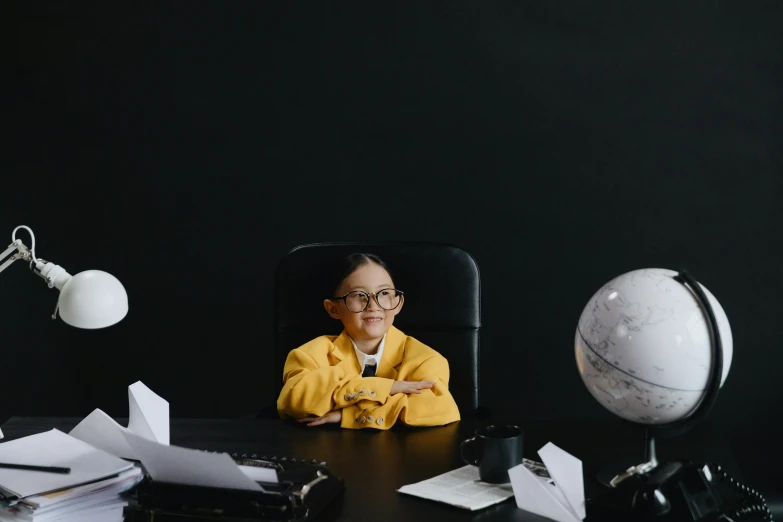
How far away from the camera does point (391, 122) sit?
2.96m

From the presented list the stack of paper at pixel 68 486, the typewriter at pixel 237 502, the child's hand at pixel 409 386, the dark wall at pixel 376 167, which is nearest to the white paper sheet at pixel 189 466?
the typewriter at pixel 237 502

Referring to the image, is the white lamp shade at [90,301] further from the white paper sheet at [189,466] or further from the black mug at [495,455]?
the black mug at [495,455]

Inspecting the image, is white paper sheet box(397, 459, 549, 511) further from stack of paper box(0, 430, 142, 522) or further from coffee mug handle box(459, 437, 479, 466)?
stack of paper box(0, 430, 142, 522)

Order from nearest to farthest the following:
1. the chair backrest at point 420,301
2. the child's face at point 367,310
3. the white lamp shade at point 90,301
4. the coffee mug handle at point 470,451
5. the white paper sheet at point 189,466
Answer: the white paper sheet at point 189,466, the coffee mug handle at point 470,451, the white lamp shade at point 90,301, the child's face at point 367,310, the chair backrest at point 420,301

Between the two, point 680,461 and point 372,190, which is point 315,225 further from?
point 680,461

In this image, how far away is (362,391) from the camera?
1.78 m

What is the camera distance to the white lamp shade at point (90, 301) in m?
1.54

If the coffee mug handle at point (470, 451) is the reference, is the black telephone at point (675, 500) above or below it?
below

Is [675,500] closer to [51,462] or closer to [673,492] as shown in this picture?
[673,492]

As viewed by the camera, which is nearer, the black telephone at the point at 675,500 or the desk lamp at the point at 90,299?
the black telephone at the point at 675,500

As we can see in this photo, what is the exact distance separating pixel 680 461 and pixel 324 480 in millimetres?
526

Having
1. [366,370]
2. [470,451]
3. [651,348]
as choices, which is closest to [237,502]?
[470,451]

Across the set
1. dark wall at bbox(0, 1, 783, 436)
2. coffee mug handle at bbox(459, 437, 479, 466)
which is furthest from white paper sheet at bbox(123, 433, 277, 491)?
dark wall at bbox(0, 1, 783, 436)

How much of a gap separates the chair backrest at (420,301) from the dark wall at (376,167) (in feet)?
2.70
